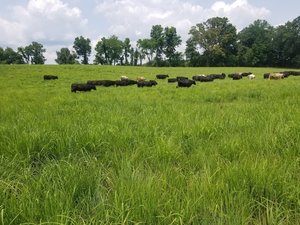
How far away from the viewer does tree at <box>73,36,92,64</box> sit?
9756 centimetres

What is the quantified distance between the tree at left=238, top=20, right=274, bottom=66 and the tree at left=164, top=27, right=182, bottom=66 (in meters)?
28.4

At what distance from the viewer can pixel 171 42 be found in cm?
8369

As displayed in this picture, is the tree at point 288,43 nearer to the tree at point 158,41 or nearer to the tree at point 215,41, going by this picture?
the tree at point 215,41

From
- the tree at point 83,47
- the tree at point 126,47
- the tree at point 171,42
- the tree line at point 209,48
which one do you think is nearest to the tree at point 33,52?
the tree line at point 209,48

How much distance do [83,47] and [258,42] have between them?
8891cm

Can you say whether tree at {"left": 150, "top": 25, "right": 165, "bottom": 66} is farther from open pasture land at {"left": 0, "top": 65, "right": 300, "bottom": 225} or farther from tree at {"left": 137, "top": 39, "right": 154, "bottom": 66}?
open pasture land at {"left": 0, "top": 65, "right": 300, "bottom": 225}

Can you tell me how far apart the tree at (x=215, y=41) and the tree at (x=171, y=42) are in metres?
16.0

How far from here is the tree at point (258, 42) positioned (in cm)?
6353

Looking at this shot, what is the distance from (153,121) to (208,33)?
7273cm

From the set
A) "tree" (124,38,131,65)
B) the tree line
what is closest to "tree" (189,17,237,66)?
the tree line

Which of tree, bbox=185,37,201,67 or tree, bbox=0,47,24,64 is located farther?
tree, bbox=0,47,24,64

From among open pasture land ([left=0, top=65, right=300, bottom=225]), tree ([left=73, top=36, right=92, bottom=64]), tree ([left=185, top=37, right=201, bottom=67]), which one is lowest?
open pasture land ([left=0, top=65, right=300, bottom=225])

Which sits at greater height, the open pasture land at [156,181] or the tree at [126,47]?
the tree at [126,47]

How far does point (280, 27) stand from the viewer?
203 ft
